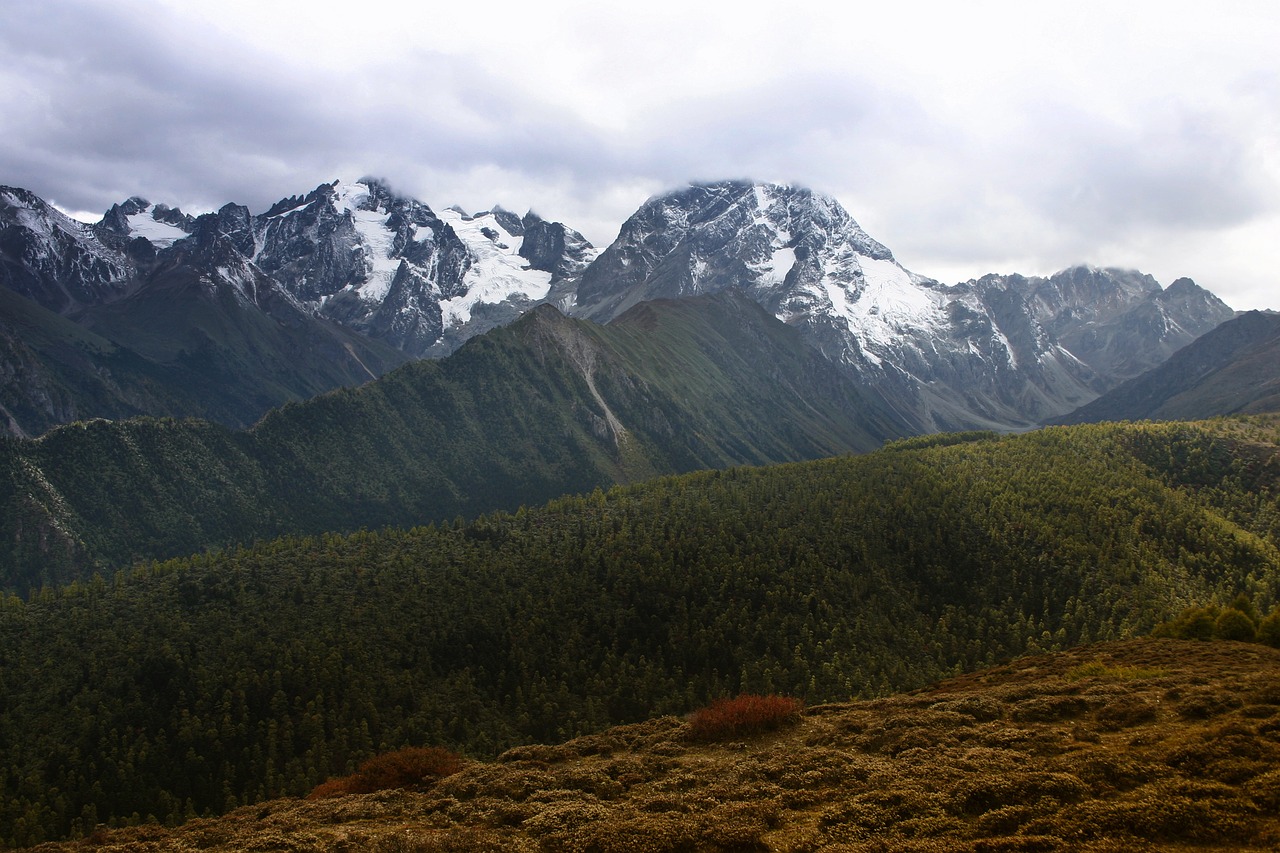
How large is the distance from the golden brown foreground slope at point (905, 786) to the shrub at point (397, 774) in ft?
23.1

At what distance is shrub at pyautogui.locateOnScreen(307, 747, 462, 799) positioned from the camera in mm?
80938

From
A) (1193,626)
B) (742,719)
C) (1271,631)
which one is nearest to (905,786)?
(742,719)

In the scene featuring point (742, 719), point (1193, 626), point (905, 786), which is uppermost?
point (905, 786)

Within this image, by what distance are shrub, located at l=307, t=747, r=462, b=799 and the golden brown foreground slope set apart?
704 cm

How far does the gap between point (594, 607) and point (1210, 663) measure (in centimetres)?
12731

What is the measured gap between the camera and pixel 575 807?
57062mm

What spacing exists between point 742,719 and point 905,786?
27.6 m

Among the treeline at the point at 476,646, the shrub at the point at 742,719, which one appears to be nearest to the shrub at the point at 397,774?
the shrub at the point at 742,719

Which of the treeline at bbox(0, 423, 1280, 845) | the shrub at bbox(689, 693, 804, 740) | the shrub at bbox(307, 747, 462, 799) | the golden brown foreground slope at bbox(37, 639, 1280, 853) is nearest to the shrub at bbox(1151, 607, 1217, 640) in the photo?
the golden brown foreground slope at bbox(37, 639, 1280, 853)

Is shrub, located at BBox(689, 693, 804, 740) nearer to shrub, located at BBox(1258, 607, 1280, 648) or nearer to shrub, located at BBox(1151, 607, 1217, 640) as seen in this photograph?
shrub, located at BBox(1258, 607, 1280, 648)

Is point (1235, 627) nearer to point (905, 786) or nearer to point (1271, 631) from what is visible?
Result: point (1271, 631)

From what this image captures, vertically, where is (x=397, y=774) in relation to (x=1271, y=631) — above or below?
below

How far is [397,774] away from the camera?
83.9 metres

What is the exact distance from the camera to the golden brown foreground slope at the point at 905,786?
4209 cm
